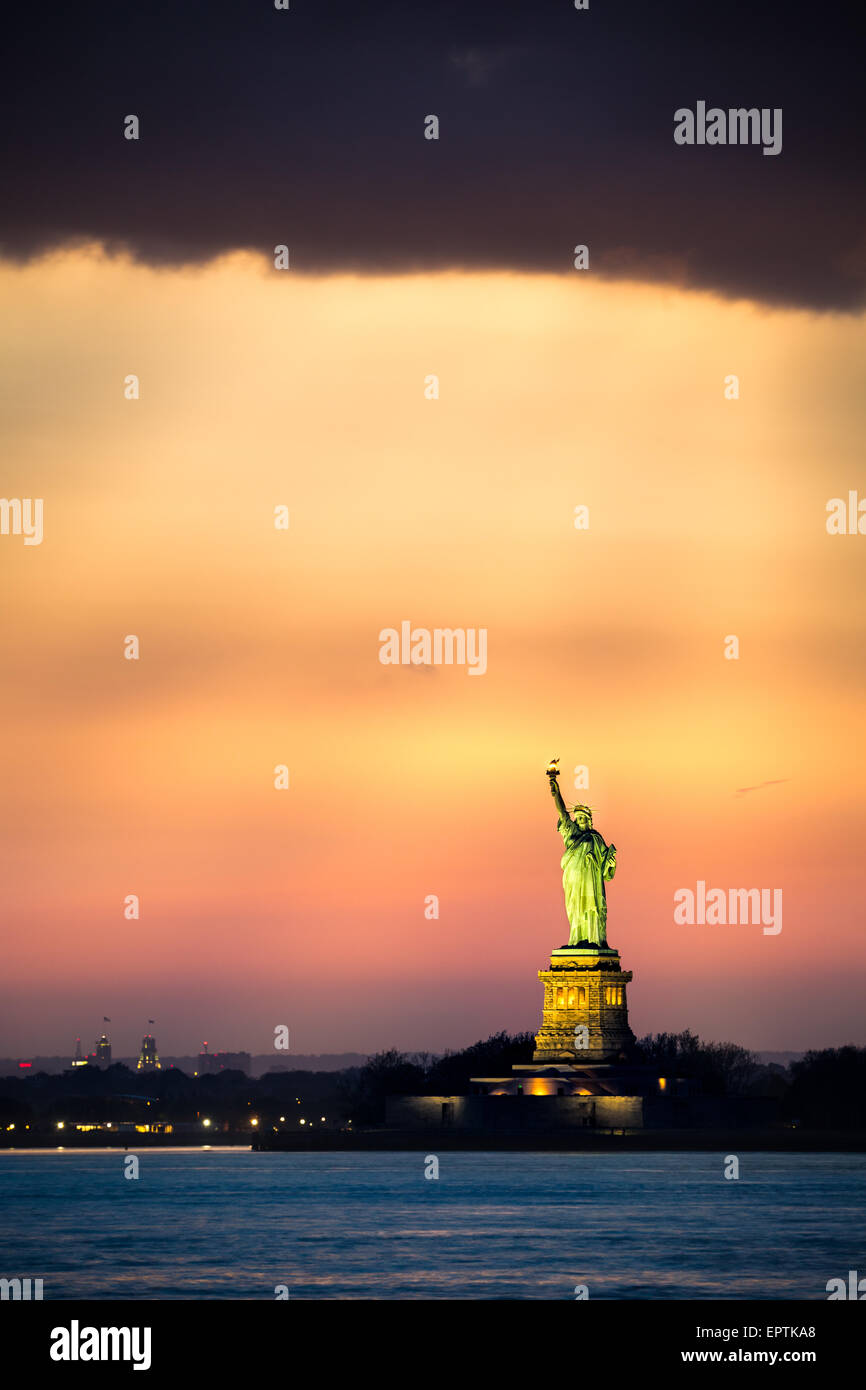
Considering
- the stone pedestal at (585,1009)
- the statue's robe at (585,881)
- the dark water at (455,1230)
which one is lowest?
the dark water at (455,1230)

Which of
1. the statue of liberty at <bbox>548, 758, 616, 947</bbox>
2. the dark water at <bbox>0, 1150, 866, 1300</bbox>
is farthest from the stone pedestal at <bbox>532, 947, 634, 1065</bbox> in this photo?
the dark water at <bbox>0, 1150, 866, 1300</bbox>

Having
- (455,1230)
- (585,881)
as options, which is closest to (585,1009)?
(585,881)

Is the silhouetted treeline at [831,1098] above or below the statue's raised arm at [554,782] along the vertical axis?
below

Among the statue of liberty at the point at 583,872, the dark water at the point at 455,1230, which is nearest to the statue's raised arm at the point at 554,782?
the statue of liberty at the point at 583,872

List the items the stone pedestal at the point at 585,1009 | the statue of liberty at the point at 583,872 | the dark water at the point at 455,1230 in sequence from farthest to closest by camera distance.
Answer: the statue of liberty at the point at 583,872 < the stone pedestal at the point at 585,1009 < the dark water at the point at 455,1230

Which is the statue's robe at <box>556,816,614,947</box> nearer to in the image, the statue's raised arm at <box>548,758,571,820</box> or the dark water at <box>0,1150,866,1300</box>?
the statue's raised arm at <box>548,758,571,820</box>

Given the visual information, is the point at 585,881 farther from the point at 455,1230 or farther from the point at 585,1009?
the point at 455,1230

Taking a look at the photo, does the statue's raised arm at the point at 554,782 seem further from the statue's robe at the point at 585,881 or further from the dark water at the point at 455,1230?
the dark water at the point at 455,1230
